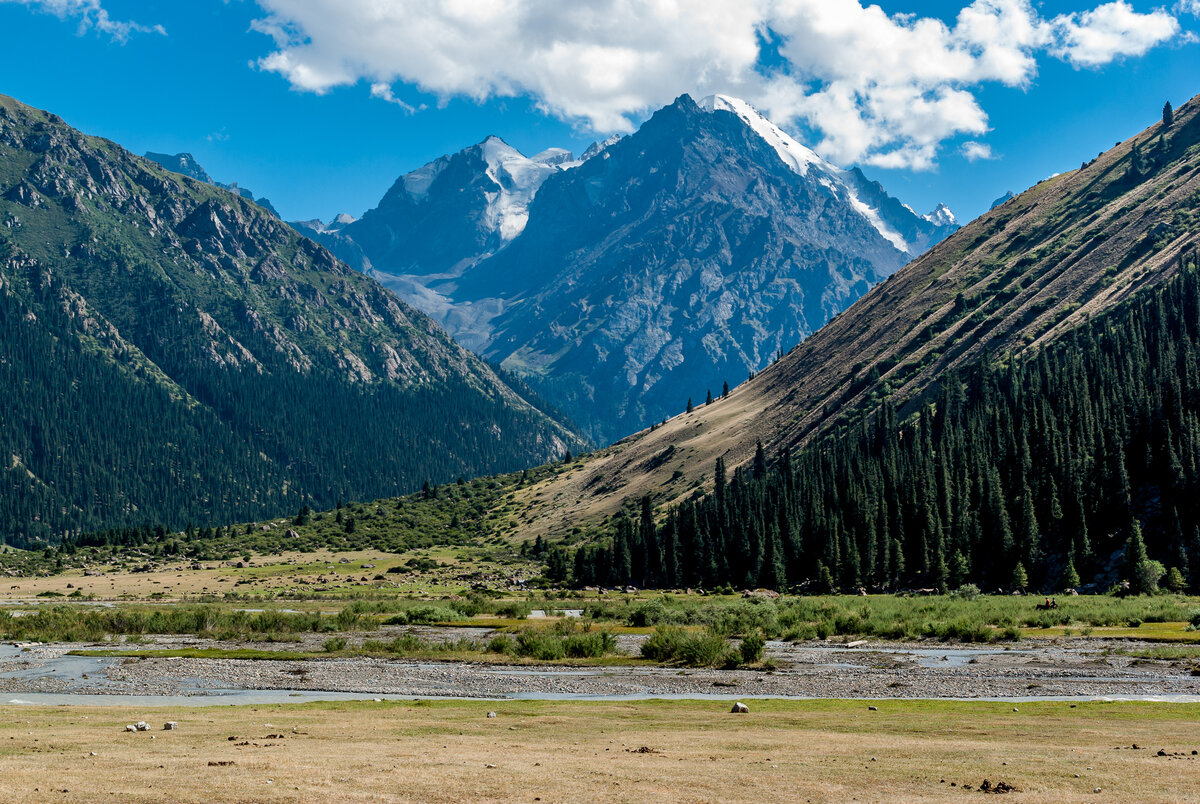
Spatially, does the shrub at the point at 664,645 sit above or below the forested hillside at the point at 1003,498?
below

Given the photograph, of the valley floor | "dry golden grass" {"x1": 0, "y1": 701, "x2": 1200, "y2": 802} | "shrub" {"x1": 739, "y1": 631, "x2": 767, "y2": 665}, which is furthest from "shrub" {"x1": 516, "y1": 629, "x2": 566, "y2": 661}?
"dry golden grass" {"x1": 0, "y1": 701, "x2": 1200, "y2": 802}

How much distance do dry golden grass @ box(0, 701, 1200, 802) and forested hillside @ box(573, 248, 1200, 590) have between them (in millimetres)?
76287

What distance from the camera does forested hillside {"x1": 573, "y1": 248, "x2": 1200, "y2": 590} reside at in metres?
113

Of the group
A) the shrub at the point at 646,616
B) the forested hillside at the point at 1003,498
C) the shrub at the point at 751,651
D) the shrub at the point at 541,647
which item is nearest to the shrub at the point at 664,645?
the shrub at the point at 751,651

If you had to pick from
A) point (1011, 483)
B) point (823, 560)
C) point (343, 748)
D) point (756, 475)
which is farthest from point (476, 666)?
point (756, 475)

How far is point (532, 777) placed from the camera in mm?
24594

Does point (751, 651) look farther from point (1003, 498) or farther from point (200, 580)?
point (200, 580)

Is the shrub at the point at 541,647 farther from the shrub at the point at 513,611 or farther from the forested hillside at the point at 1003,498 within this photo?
the forested hillside at the point at 1003,498

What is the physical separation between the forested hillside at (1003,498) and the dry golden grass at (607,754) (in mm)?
76287

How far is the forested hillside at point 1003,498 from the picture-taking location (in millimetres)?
113375

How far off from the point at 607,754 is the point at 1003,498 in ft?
356

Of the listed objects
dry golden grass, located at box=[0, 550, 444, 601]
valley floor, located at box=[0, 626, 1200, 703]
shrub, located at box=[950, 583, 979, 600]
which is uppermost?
dry golden grass, located at box=[0, 550, 444, 601]

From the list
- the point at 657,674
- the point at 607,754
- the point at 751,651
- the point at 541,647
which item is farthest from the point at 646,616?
the point at 607,754

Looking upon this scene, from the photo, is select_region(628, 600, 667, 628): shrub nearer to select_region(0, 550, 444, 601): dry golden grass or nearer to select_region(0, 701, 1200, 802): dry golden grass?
select_region(0, 701, 1200, 802): dry golden grass
